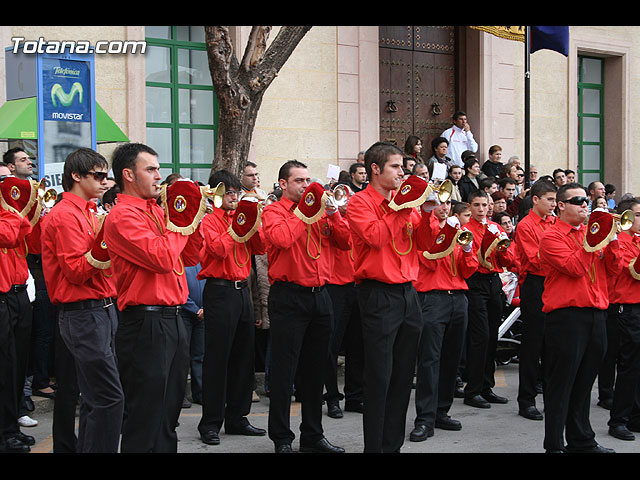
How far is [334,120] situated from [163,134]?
9.42ft

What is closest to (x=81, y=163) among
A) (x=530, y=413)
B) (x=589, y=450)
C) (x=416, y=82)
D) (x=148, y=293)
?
(x=148, y=293)

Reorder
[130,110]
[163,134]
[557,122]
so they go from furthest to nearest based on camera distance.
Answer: [557,122], [163,134], [130,110]

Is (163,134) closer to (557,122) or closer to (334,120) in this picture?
(334,120)

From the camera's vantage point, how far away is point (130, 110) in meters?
12.1

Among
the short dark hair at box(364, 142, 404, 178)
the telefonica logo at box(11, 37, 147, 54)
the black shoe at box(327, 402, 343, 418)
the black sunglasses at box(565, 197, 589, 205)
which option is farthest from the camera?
the telefonica logo at box(11, 37, 147, 54)

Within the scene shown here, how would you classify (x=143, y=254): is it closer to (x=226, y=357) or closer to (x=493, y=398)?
(x=226, y=357)

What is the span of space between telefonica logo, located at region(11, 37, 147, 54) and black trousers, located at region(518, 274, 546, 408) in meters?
6.42

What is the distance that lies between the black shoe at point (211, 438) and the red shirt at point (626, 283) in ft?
11.8

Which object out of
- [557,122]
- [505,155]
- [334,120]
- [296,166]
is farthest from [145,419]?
[557,122]

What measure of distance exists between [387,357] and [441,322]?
63.1 inches

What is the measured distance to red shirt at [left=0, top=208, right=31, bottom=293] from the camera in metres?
6.35

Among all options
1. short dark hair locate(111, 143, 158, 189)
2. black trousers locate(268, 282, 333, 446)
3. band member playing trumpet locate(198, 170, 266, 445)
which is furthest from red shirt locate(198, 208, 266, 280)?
short dark hair locate(111, 143, 158, 189)

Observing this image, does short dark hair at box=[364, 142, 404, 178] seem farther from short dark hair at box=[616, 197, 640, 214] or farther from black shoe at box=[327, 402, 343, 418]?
black shoe at box=[327, 402, 343, 418]

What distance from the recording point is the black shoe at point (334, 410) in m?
8.16
